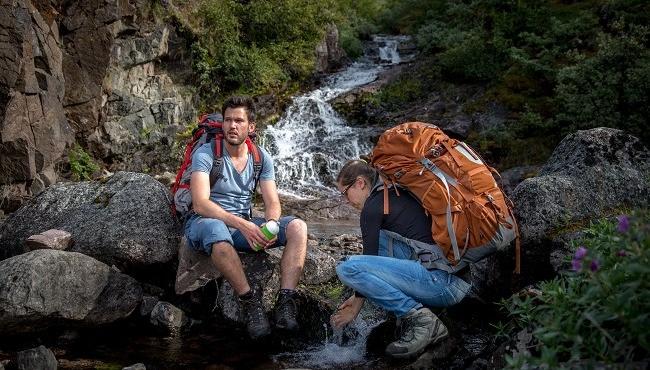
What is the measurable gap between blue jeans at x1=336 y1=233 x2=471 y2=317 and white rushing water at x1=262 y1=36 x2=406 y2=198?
34.3 feet

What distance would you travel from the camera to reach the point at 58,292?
5141 millimetres

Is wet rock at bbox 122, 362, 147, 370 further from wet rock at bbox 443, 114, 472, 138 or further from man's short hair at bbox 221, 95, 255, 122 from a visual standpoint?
wet rock at bbox 443, 114, 472, 138

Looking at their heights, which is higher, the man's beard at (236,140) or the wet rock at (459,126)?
the man's beard at (236,140)

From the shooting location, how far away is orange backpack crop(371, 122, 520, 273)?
4.29 m

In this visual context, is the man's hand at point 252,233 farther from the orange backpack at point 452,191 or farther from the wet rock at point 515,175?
the wet rock at point 515,175

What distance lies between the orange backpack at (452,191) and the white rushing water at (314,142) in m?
10.4

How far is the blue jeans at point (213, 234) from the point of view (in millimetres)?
5262

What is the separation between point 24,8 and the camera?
430 inches

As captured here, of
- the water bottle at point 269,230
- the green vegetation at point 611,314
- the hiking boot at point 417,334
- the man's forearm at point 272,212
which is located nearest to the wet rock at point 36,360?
the water bottle at point 269,230

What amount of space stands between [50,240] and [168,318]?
1.74 m

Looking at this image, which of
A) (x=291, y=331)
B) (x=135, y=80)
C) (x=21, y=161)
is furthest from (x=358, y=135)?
(x=291, y=331)

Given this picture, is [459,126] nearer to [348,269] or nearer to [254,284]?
[254,284]

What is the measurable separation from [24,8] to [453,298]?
1075 cm

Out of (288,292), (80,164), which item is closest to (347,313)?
(288,292)
